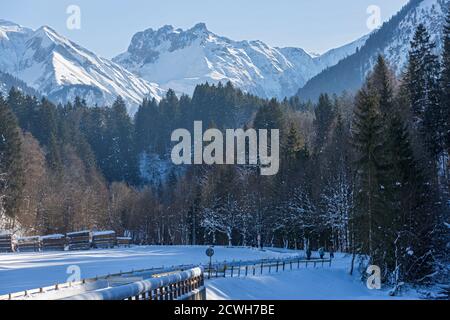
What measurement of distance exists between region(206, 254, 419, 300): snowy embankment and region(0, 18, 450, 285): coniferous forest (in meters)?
2.24

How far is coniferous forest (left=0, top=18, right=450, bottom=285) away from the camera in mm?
43531

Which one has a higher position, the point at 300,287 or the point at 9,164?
the point at 9,164

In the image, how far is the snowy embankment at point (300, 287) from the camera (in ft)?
99.9

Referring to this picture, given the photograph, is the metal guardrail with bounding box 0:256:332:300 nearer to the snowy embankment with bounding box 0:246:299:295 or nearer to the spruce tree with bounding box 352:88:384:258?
the snowy embankment with bounding box 0:246:299:295

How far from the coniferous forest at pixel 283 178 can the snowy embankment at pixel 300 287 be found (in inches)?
88.3

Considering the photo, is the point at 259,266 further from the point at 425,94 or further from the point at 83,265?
the point at 425,94

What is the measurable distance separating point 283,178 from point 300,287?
39.3m

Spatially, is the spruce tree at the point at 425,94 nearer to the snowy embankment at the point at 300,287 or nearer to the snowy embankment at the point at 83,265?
the snowy embankment at the point at 300,287

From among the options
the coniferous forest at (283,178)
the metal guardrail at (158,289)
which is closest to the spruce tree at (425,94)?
the coniferous forest at (283,178)

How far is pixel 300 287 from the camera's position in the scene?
3834 cm

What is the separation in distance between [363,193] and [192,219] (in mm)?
45697

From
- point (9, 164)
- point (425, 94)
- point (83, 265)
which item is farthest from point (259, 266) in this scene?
point (9, 164)
